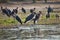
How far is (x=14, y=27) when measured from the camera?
53.8 ft

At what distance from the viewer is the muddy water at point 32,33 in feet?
44.3

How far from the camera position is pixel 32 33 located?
14.6 meters

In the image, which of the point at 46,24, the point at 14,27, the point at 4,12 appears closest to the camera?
the point at 14,27

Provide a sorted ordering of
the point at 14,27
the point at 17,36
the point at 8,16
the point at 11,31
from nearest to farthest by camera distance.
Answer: the point at 17,36
the point at 11,31
the point at 14,27
the point at 8,16

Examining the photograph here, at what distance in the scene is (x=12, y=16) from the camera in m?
19.8

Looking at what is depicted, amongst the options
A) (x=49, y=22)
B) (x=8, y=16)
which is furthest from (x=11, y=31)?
(x=8, y=16)

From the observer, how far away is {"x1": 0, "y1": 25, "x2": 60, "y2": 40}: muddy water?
Answer: 44.3ft

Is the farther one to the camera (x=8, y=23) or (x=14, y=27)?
(x=8, y=23)

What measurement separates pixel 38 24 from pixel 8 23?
1773 millimetres

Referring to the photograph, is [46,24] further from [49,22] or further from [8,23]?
[8,23]

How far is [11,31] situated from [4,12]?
6733 millimetres

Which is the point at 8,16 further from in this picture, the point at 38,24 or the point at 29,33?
the point at 29,33

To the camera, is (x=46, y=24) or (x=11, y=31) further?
(x=46, y=24)

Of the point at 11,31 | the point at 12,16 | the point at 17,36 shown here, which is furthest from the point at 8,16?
the point at 17,36
